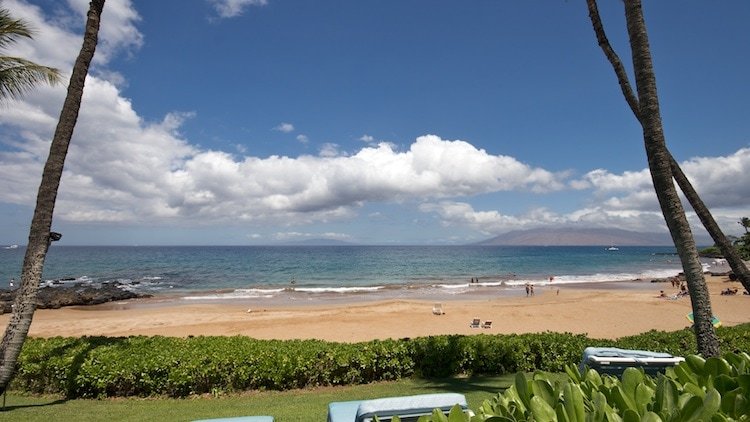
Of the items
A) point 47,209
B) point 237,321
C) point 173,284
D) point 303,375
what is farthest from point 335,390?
point 173,284

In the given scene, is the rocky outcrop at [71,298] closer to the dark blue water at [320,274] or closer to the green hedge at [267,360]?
the dark blue water at [320,274]

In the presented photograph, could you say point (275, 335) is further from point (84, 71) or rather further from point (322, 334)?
point (84, 71)

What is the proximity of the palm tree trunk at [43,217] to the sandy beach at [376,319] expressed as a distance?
370 inches

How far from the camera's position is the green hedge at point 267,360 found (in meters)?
7.40

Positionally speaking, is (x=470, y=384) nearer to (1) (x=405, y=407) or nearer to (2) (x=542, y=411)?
(1) (x=405, y=407)

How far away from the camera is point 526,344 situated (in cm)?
861

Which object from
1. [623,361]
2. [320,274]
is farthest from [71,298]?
[623,361]

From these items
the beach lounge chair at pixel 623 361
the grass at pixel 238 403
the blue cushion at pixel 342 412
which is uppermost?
the beach lounge chair at pixel 623 361

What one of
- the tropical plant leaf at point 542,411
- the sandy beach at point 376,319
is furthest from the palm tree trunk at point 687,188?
the sandy beach at point 376,319

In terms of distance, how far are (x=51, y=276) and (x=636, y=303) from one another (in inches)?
2470

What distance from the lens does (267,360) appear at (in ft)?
25.2

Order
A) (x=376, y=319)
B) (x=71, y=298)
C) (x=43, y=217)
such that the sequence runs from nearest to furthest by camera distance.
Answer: (x=43, y=217), (x=376, y=319), (x=71, y=298)

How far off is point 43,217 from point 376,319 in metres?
14.3

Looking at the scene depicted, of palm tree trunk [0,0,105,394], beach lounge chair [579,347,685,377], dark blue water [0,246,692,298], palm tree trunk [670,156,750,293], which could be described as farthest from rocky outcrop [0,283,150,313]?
palm tree trunk [670,156,750,293]
